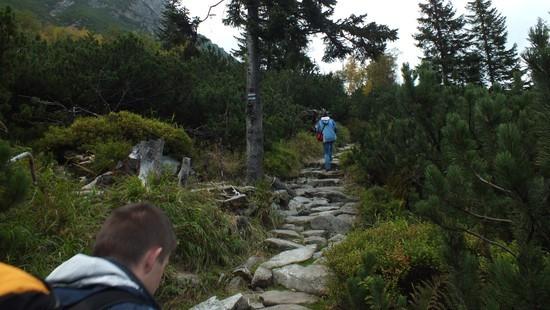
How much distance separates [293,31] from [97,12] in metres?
101

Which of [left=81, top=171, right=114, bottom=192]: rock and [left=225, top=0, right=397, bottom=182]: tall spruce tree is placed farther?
[left=225, top=0, right=397, bottom=182]: tall spruce tree

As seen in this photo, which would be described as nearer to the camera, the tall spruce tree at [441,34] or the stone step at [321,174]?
the stone step at [321,174]

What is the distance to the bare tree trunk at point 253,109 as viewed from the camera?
9344 millimetres

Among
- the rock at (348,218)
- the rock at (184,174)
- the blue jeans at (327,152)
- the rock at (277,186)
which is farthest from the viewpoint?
the blue jeans at (327,152)

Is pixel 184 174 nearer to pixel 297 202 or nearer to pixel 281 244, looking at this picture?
pixel 281 244

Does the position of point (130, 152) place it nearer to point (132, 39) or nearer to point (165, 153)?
point (165, 153)

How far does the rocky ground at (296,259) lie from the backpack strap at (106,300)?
2.97 meters

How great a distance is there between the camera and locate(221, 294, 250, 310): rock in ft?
14.1

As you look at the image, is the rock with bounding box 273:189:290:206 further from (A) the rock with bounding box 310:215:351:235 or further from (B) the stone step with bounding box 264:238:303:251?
(B) the stone step with bounding box 264:238:303:251

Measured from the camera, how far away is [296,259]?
5703 millimetres

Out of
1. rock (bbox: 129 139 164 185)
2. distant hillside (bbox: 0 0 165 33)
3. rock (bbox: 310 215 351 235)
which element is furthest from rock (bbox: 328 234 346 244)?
distant hillside (bbox: 0 0 165 33)

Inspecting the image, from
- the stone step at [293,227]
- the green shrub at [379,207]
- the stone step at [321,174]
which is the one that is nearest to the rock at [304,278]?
the green shrub at [379,207]

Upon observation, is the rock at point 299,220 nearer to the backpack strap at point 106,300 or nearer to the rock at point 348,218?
the rock at point 348,218

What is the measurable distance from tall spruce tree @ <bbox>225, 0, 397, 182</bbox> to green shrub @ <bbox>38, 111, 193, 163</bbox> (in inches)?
57.3
